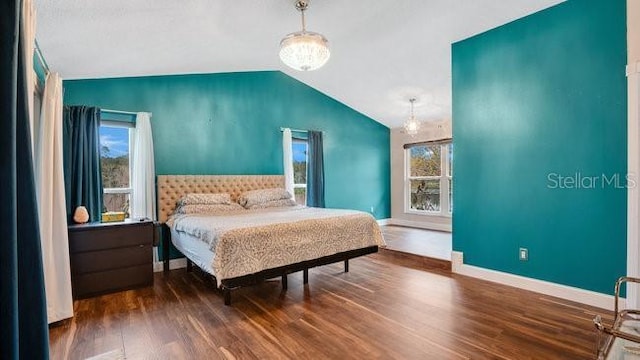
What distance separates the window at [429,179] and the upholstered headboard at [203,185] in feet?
10.9

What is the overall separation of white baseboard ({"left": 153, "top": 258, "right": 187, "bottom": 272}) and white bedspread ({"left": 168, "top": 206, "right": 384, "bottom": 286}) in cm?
64

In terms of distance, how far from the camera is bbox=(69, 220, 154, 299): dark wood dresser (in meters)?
2.99

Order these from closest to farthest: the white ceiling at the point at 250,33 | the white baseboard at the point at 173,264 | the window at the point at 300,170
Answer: the white ceiling at the point at 250,33 < the white baseboard at the point at 173,264 < the window at the point at 300,170

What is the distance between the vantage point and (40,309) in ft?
3.23

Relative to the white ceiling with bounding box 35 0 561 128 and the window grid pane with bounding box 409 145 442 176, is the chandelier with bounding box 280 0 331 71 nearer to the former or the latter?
the white ceiling with bounding box 35 0 561 128

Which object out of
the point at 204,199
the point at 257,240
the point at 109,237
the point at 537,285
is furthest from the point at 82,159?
the point at 537,285

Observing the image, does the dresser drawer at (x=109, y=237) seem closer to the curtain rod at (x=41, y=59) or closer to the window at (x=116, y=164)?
the window at (x=116, y=164)

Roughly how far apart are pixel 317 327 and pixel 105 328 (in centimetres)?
169

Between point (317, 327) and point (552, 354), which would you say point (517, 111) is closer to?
point (552, 354)

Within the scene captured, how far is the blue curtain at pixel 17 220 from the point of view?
83 centimetres

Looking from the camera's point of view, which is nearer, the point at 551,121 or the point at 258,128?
the point at 551,121

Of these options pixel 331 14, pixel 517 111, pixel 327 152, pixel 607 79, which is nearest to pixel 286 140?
pixel 327 152

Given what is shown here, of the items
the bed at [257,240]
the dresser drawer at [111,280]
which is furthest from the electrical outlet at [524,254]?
the dresser drawer at [111,280]

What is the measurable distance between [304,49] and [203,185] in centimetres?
270
